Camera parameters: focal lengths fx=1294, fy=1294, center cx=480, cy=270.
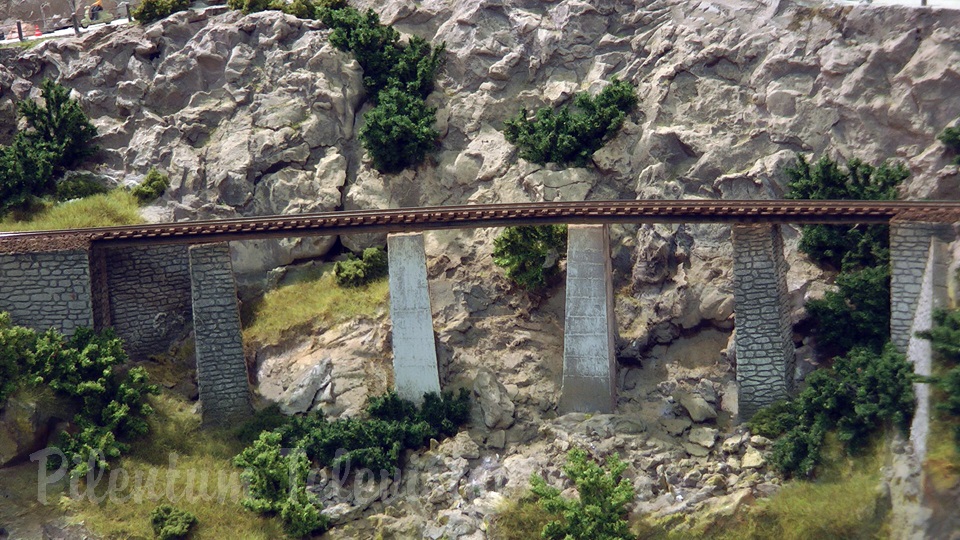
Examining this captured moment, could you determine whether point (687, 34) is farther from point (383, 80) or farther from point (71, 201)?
point (71, 201)

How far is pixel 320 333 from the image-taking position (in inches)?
1682

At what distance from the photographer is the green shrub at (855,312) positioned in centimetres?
3716

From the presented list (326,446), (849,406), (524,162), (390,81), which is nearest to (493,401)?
(326,446)

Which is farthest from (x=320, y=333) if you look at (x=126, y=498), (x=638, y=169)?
(x=638, y=169)

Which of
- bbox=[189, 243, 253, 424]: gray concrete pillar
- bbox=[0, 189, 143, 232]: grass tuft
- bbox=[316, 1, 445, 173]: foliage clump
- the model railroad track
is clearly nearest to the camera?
the model railroad track

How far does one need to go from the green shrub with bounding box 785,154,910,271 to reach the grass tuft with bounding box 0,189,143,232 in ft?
76.7

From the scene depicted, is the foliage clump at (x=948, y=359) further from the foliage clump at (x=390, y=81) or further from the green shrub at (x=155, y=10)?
the green shrub at (x=155, y=10)

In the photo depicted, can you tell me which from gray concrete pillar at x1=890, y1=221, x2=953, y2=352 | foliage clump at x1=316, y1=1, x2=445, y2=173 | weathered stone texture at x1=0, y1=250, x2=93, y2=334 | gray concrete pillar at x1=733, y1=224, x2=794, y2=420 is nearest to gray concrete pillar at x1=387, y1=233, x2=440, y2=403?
foliage clump at x1=316, y1=1, x2=445, y2=173

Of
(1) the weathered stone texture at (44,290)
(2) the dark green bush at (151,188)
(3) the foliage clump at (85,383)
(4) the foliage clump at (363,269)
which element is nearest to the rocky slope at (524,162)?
(2) the dark green bush at (151,188)

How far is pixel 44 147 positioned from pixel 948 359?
32.4m

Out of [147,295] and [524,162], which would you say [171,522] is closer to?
[147,295]

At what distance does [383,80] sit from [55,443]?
18996mm

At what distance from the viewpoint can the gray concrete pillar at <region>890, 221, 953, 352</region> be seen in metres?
35.6

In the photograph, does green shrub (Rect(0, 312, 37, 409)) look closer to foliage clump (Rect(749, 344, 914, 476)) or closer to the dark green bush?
the dark green bush
